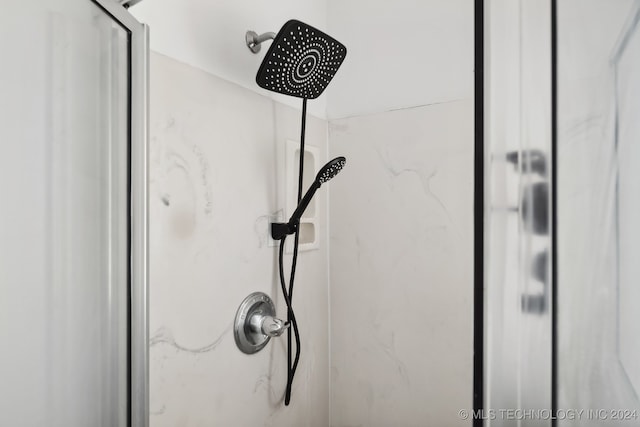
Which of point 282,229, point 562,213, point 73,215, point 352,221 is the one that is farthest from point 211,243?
point 562,213

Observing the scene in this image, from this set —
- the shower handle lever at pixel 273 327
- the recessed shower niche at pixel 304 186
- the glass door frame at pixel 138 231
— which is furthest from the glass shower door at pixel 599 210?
the recessed shower niche at pixel 304 186

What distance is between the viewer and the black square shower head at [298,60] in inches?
29.8

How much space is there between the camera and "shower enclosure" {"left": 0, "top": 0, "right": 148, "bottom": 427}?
395mm

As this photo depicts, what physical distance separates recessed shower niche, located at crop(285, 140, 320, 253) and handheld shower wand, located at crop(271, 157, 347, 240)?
→ 0.11 m

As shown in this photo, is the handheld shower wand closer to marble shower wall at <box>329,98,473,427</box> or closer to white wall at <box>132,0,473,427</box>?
white wall at <box>132,0,473,427</box>

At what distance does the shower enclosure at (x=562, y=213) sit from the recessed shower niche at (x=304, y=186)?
938mm

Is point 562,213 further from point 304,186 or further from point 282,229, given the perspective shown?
point 304,186

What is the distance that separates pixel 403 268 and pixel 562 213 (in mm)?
1059

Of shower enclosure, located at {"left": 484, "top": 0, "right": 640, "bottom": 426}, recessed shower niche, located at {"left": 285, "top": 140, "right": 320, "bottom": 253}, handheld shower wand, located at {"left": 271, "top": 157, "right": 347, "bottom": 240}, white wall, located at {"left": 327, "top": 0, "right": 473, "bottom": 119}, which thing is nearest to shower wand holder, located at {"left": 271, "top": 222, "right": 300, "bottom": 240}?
handheld shower wand, located at {"left": 271, "top": 157, "right": 347, "bottom": 240}

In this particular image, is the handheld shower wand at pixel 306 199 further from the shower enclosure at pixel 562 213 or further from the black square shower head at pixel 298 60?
the shower enclosure at pixel 562 213

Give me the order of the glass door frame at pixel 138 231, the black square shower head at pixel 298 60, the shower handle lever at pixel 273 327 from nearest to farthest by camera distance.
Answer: the glass door frame at pixel 138 231
the black square shower head at pixel 298 60
the shower handle lever at pixel 273 327

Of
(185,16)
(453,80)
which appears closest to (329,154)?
(453,80)

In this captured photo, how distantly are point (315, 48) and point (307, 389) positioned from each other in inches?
44.7

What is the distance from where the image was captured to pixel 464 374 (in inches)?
45.5
